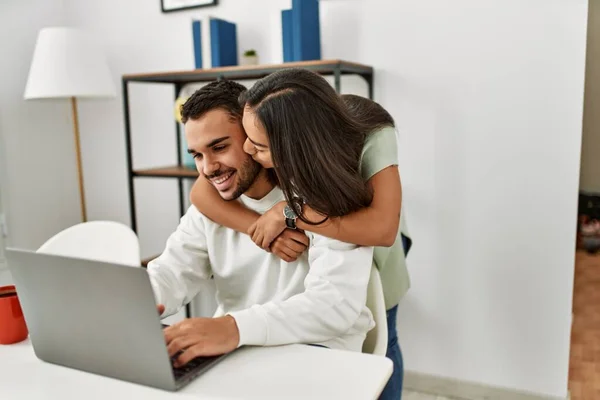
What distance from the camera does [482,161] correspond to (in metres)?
2.05

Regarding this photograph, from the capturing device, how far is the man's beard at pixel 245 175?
1.17 meters

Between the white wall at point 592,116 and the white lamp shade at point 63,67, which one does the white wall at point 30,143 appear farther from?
the white wall at point 592,116

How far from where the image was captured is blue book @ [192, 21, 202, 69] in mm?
2256

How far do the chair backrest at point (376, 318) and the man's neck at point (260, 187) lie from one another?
0.29 meters

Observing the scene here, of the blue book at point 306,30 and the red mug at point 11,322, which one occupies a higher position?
the blue book at point 306,30

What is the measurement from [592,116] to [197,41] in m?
3.54

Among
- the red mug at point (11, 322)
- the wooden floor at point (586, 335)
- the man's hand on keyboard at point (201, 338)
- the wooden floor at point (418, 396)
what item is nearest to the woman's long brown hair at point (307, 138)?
the man's hand on keyboard at point (201, 338)

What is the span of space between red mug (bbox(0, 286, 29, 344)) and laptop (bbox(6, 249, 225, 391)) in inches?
5.0

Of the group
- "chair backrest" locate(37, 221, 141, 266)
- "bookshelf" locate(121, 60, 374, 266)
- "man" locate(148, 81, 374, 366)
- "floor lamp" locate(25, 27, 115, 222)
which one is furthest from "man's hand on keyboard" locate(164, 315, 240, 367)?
"floor lamp" locate(25, 27, 115, 222)

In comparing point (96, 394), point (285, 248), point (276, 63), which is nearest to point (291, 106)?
point (285, 248)

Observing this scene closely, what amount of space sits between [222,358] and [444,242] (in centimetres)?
142

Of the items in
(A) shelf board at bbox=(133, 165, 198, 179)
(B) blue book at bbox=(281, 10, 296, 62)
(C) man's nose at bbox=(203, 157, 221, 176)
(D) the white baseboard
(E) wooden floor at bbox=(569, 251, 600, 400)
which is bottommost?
(E) wooden floor at bbox=(569, 251, 600, 400)

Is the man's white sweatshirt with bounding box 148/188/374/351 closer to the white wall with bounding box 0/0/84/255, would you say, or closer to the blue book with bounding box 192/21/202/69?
the blue book with bounding box 192/21/202/69

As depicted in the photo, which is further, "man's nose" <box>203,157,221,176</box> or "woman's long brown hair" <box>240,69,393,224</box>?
"man's nose" <box>203,157,221,176</box>
